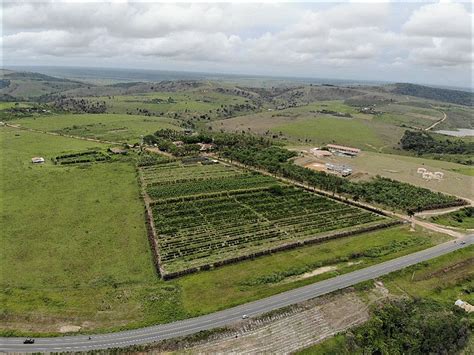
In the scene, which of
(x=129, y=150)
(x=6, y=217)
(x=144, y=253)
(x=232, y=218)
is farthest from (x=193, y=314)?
(x=129, y=150)

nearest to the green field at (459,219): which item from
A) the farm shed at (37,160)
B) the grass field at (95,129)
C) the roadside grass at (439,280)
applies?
the roadside grass at (439,280)

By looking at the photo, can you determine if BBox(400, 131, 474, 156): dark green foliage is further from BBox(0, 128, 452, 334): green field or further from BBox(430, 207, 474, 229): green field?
BBox(0, 128, 452, 334): green field

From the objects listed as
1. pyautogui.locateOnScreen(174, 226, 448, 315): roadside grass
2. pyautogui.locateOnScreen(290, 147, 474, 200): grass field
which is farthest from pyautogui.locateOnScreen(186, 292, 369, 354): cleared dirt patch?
pyautogui.locateOnScreen(290, 147, 474, 200): grass field

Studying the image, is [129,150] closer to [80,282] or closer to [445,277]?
[80,282]

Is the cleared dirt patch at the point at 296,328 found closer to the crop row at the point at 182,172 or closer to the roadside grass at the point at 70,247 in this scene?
the roadside grass at the point at 70,247

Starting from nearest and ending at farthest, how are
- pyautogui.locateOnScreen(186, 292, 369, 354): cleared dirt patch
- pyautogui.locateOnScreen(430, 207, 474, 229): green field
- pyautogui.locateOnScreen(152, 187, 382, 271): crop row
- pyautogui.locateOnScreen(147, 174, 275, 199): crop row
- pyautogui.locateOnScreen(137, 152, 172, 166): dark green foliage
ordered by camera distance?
pyautogui.locateOnScreen(186, 292, 369, 354): cleared dirt patch < pyautogui.locateOnScreen(152, 187, 382, 271): crop row < pyautogui.locateOnScreen(430, 207, 474, 229): green field < pyautogui.locateOnScreen(147, 174, 275, 199): crop row < pyautogui.locateOnScreen(137, 152, 172, 166): dark green foliage

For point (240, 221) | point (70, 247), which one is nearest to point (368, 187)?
point (240, 221)

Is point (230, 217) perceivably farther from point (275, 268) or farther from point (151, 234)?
point (275, 268)
